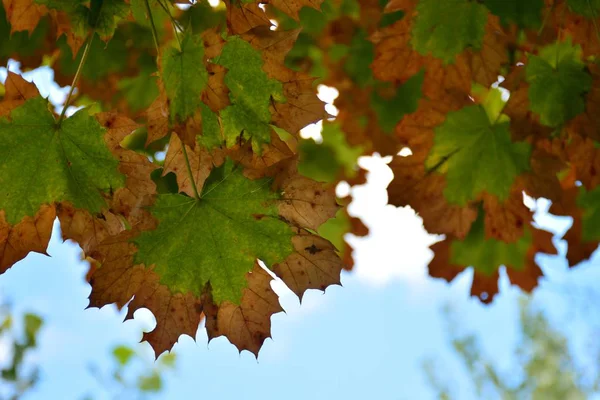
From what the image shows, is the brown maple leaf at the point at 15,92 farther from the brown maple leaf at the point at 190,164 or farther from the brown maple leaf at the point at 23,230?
the brown maple leaf at the point at 190,164

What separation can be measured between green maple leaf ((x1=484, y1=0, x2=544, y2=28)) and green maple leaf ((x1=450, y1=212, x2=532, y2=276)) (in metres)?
1.02

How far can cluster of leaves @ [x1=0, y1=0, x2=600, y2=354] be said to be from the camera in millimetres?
1599

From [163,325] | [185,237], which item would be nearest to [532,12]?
[185,237]

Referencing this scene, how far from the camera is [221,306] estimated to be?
5.67ft

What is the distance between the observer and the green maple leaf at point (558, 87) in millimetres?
1966

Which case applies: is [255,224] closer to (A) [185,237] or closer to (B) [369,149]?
(A) [185,237]

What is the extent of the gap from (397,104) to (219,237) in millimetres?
1704

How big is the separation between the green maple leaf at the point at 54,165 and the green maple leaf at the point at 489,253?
5.24 ft

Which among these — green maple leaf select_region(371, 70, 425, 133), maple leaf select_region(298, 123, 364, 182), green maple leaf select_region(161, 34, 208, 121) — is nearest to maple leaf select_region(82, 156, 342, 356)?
green maple leaf select_region(161, 34, 208, 121)

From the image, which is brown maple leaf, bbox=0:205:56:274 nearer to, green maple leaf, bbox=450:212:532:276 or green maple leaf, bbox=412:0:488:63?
green maple leaf, bbox=412:0:488:63

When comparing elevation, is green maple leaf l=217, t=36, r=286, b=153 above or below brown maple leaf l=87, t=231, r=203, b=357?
above

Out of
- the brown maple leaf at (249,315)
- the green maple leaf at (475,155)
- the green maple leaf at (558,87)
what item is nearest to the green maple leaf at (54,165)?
the brown maple leaf at (249,315)

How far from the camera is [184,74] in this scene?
1457mm

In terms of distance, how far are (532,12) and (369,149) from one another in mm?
1664
